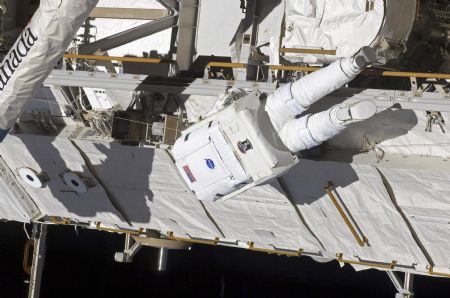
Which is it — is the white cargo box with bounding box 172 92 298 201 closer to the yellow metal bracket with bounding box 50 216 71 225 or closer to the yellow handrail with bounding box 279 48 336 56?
the yellow handrail with bounding box 279 48 336 56

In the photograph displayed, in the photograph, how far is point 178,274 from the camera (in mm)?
13102

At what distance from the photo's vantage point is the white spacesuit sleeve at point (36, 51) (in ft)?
20.8

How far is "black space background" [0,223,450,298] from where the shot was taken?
12.2 m

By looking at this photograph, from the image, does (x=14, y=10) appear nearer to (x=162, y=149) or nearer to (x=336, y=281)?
(x=162, y=149)

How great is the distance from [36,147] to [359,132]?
12.3 feet

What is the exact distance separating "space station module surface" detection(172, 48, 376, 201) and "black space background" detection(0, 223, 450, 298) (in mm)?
6388

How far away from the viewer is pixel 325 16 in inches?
284

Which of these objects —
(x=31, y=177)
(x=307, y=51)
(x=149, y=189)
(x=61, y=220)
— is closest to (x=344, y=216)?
(x=307, y=51)

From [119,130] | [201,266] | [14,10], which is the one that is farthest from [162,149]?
[201,266]

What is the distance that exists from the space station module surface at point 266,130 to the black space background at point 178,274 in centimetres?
639

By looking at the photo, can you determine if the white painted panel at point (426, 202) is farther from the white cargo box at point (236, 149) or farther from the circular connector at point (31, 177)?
the circular connector at point (31, 177)

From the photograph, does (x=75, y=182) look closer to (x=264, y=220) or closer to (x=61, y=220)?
(x=61, y=220)

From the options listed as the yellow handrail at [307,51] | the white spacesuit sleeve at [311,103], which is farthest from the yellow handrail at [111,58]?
the white spacesuit sleeve at [311,103]

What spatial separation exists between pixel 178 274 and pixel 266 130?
7.49 meters
